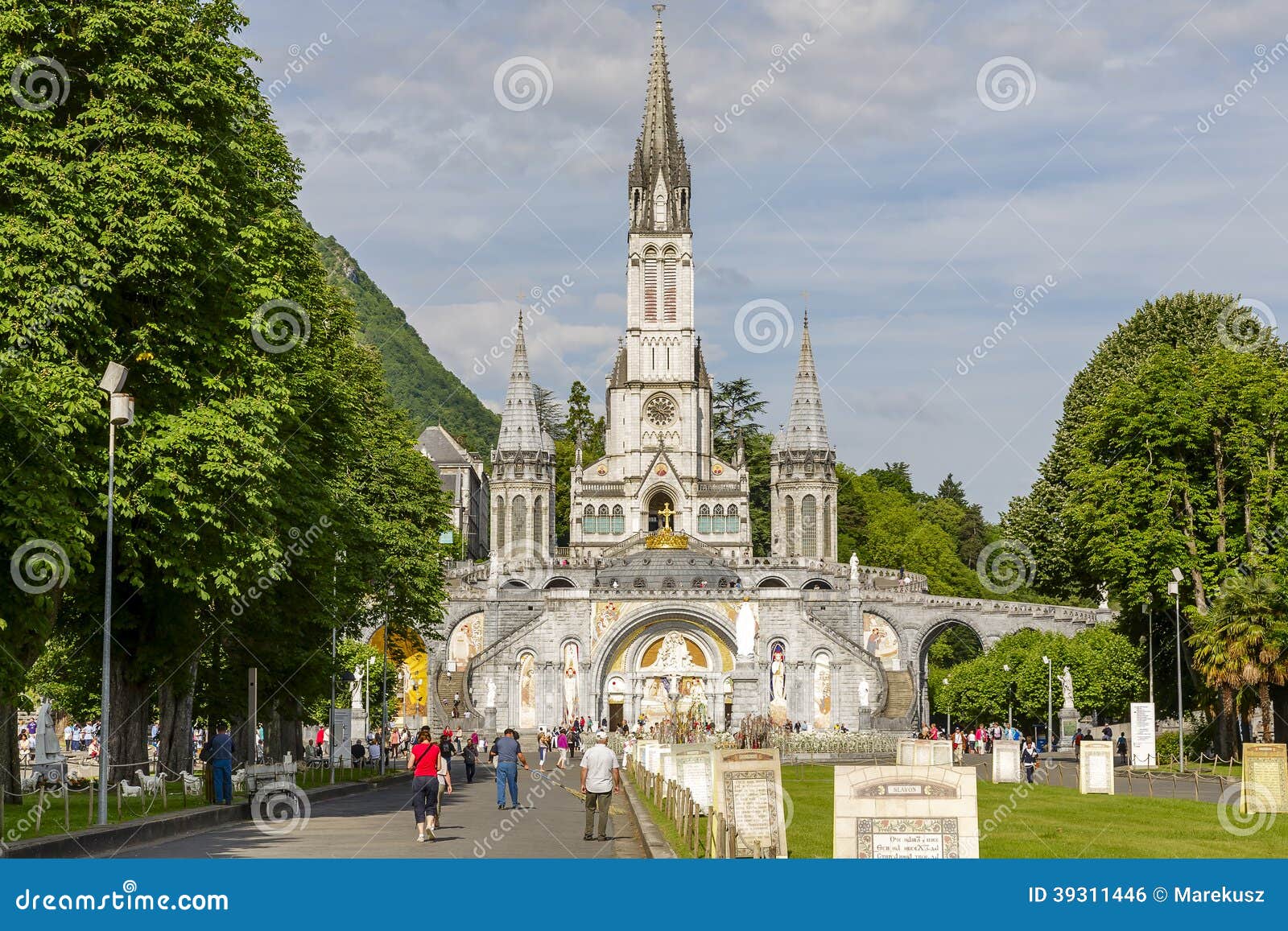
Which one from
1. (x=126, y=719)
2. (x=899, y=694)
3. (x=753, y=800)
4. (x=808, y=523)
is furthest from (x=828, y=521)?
(x=753, y=800)

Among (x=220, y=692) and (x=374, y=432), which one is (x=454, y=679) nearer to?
(x=374, y=432)

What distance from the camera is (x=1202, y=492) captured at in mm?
46125

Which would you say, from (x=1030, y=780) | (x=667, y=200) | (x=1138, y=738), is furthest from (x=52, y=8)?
(x=667, y=200)

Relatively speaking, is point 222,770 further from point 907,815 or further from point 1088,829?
point 907,815

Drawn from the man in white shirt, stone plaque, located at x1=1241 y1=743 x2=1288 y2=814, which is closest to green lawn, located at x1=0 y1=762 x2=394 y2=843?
the man in white shirt

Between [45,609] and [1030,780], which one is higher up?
[45,609]

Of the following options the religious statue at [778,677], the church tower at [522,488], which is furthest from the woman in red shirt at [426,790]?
the church tower at [522,488]

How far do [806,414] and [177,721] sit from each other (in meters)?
79.5

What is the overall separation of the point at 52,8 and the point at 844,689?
61.3 meters

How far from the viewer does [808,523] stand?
4286 inches

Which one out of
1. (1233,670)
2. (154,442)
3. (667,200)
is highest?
(667,200)

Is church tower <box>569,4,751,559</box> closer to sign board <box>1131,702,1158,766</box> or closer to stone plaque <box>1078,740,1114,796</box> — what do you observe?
sign board <box>1131,702,1158,766</box>

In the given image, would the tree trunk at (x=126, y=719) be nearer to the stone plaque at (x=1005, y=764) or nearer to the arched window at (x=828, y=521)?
the stone plaque at (x=1005, y=764)

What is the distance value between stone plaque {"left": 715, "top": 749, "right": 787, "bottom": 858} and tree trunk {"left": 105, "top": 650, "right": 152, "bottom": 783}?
1607 centimetres
